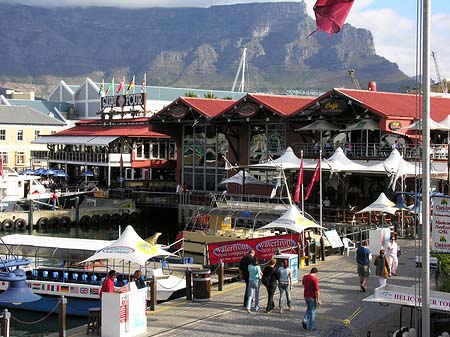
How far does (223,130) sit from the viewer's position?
212ft

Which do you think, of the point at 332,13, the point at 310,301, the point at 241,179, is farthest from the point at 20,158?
the point at 332,13

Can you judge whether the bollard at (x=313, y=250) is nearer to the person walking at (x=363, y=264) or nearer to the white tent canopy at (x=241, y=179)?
the person walking at (x=363, y=264)

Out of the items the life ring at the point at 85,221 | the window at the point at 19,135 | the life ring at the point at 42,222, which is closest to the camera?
the life ring at the point at 42,222

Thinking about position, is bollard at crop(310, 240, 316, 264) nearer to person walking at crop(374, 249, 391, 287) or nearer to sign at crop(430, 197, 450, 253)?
person walking at crop(374, 249, 391, 287)

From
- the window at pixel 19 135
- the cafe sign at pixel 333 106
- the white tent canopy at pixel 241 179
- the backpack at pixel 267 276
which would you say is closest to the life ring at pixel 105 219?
the white tent canopy at pixel 241 179

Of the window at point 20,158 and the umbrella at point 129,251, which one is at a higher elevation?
the window at point 20,158

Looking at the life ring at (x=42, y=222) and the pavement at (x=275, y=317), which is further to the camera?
the life ring at (x=42, y=222)

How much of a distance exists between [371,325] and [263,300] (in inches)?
177

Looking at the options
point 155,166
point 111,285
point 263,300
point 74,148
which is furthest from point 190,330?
point 74,148

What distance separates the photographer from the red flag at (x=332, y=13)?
52.0 ft

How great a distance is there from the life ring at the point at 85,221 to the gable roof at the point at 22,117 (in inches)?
1488

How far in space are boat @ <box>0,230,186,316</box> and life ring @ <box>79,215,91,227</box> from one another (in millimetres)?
29039

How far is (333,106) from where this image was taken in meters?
54.3

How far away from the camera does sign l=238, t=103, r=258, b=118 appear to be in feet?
196
